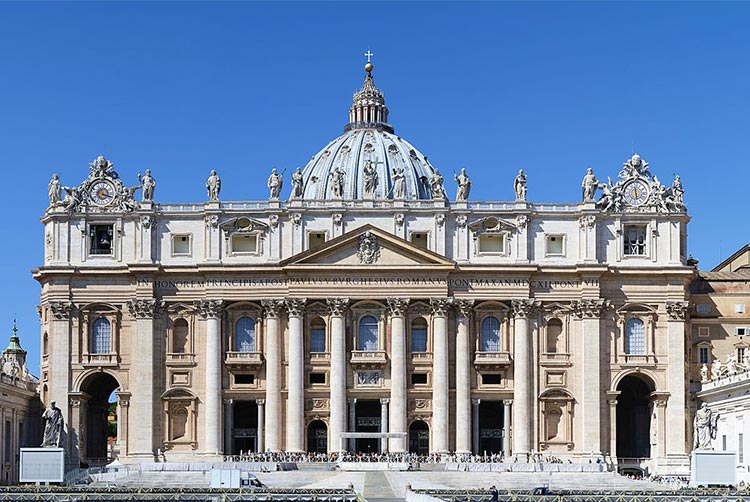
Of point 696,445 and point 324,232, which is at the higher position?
point 324,232

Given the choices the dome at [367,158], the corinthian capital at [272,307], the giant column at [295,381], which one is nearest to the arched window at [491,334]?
the giant column at [295,381]

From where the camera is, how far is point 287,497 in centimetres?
6844

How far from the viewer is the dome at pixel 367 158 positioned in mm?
157875

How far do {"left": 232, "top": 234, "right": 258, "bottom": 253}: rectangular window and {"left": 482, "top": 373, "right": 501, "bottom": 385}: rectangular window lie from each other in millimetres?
19803

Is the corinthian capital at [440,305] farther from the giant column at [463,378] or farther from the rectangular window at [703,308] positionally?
the rectangular window at [703,308]

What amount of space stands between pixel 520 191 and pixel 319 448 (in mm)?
24580

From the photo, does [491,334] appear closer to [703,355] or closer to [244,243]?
[703,355]

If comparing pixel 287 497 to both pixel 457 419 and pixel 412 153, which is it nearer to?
pixel 457 419

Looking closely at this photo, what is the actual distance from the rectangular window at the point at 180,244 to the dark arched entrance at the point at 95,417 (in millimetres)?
10686

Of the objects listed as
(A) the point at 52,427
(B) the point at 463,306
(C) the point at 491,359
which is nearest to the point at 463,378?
(C) the point at 491,359

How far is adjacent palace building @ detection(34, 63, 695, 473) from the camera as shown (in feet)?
385

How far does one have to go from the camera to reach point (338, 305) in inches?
4616

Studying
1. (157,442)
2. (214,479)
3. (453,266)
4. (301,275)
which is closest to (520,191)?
(453,266)

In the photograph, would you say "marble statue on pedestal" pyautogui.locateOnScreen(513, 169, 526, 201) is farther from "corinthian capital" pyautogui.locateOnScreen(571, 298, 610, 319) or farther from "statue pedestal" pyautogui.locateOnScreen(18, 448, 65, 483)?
"statue pedestal" pyautogui.locateOnScreen(18, 448, 65, 483)
